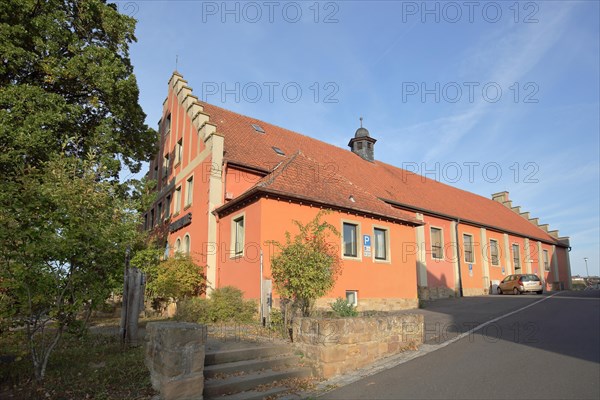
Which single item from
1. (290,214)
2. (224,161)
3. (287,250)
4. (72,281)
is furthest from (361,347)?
(224,161)

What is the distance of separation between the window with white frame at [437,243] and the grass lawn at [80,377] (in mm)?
20155

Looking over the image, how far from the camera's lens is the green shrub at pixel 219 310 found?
11930 millimetres

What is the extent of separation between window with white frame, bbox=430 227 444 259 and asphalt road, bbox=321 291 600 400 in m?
15.0

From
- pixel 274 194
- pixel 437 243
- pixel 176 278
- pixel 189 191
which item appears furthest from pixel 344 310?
pixel 437 243

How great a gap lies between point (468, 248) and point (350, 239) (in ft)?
49.1

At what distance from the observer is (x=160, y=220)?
2244 cm

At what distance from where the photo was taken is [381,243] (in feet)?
55.4

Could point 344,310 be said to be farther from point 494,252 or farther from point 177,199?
point 494,252

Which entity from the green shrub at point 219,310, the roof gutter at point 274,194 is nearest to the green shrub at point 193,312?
the green shrub at point 219,310

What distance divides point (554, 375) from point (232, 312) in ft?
28.0

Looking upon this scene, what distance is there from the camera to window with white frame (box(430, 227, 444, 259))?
2433cm

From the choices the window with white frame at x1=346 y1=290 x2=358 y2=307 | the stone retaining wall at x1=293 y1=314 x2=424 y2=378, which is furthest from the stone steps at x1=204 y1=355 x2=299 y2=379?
the window with white frame at x1=346 y1=290 x2=358 y2=307

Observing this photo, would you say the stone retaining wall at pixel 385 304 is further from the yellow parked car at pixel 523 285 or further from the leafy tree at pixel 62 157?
the yellow parked car at pixel 523 285

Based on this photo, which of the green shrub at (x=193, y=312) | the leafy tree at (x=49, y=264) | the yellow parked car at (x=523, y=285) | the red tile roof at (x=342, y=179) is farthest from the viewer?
the yellow parked car at (x=523, y=285)
